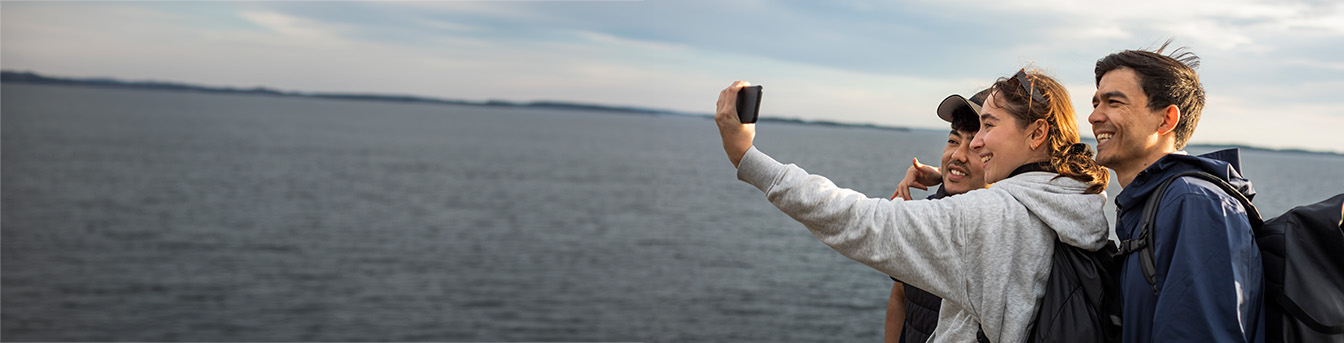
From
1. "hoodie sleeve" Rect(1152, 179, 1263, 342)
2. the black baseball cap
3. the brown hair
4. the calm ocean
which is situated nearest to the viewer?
"hoodie sleeve" Rect(1152, 179, 1263, 342)

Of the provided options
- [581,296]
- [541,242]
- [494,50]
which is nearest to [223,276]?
[541,242]

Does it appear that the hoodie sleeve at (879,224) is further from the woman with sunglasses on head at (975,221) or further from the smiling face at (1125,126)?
the smiling face at (1125,126)

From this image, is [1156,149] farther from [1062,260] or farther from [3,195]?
[3,195]

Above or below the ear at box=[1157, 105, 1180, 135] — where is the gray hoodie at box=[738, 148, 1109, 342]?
below

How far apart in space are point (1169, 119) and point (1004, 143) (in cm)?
44

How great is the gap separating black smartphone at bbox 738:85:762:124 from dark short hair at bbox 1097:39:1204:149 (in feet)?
3.46

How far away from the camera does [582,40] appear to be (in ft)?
469

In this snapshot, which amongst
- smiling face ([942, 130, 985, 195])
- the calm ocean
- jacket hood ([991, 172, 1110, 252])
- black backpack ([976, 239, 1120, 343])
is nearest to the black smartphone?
jacket hood ([991, 172, 1110, 252])

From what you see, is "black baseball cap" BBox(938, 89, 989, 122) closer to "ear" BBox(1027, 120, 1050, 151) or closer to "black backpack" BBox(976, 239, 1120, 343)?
"ear" BBox(1027, 120, 1050, 151)

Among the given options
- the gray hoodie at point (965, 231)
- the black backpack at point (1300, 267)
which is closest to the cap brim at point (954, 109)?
the gray hoodie at point (965, 231)

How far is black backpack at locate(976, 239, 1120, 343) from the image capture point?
1.87 meters

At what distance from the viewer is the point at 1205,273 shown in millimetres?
1684

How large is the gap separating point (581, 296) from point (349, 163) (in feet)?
171

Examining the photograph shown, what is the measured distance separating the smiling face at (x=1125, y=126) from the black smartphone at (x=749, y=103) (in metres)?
0.98
